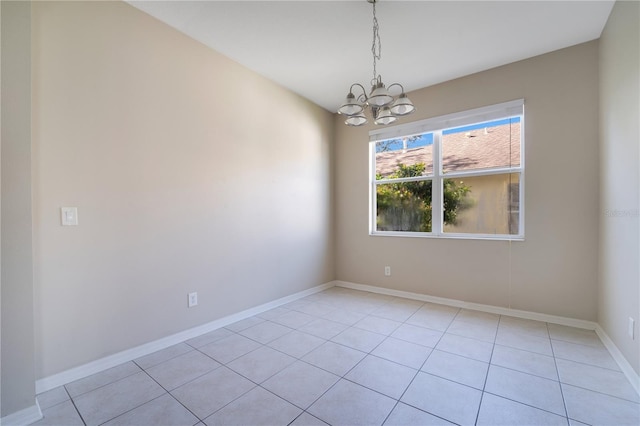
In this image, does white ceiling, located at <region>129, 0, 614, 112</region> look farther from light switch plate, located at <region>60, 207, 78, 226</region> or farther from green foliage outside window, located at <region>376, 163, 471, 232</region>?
light switch plate, located at <region>60, 207, 78, 226</region>

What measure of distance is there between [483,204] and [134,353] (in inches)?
149

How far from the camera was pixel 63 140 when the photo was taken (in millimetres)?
1863

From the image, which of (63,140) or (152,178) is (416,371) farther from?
(63,140)

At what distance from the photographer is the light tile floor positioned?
1552 millimetres

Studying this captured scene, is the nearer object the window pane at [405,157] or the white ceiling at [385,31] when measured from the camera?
the white ceiling at [385,31]

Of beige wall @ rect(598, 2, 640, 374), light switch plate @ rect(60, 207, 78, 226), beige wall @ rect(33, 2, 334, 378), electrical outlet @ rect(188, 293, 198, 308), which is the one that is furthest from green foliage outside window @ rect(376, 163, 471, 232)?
light switch plate @ rect(60, 207, 78, 226)

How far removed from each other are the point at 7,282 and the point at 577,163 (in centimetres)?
443

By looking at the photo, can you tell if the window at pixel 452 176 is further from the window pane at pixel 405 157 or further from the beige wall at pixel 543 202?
the beige wall at pixel 543 202

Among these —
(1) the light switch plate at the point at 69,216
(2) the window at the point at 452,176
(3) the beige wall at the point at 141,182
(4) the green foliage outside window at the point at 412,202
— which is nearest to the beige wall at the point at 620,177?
(2) the window at the point at 452,176

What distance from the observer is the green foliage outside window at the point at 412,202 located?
3.48m

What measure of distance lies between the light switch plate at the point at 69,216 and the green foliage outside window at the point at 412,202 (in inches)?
135

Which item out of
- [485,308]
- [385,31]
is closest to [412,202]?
[485,308]

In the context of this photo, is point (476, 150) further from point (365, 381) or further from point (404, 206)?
point (365, 381)

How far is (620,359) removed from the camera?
2.02 m
